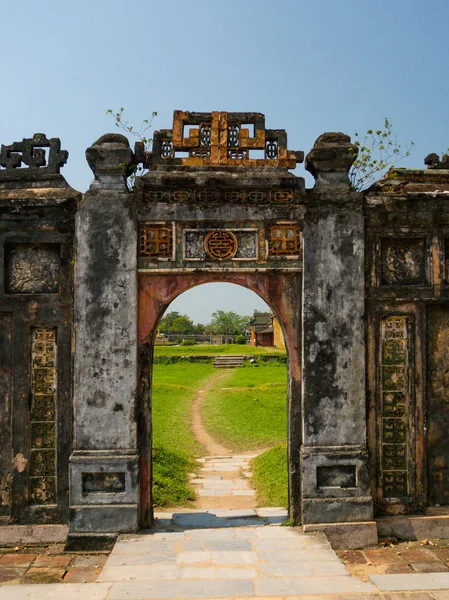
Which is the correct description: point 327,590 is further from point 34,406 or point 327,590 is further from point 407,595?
point 34,406

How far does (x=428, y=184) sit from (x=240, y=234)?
93.4 inches

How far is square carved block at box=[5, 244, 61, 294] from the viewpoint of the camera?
595 centimetres

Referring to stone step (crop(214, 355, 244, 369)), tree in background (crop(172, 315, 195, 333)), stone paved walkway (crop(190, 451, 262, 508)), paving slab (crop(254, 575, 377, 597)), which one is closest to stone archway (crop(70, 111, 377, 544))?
paving slab (crop(254, 575, 377, 597))

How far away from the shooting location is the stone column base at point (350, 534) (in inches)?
218

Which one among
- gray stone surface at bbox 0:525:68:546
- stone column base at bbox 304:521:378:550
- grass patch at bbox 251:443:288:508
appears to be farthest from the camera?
grass patch at bbox 251:443:288:508

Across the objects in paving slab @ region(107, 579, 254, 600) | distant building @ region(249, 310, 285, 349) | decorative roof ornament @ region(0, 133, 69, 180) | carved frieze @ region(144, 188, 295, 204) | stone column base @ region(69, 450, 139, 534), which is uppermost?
decorative roof ornament @ region(0, 133, 69, 180)

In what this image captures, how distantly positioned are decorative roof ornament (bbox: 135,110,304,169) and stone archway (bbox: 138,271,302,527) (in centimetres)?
130

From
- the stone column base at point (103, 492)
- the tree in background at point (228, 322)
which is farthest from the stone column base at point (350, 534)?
the tree in background at point (228, 322)

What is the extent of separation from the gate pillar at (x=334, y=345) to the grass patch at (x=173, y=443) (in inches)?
106

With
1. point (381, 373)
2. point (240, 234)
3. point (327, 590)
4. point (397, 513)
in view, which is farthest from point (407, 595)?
point (240, 234)

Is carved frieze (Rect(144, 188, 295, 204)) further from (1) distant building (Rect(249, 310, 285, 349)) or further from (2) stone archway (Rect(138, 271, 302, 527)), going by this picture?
(1) distant building (Rect(249, 310, 285, 349))

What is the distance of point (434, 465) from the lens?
5969mm

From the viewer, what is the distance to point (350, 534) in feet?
18.3

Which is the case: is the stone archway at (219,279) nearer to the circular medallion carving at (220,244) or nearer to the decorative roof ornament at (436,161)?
the circular medallion carving at (220,244)
